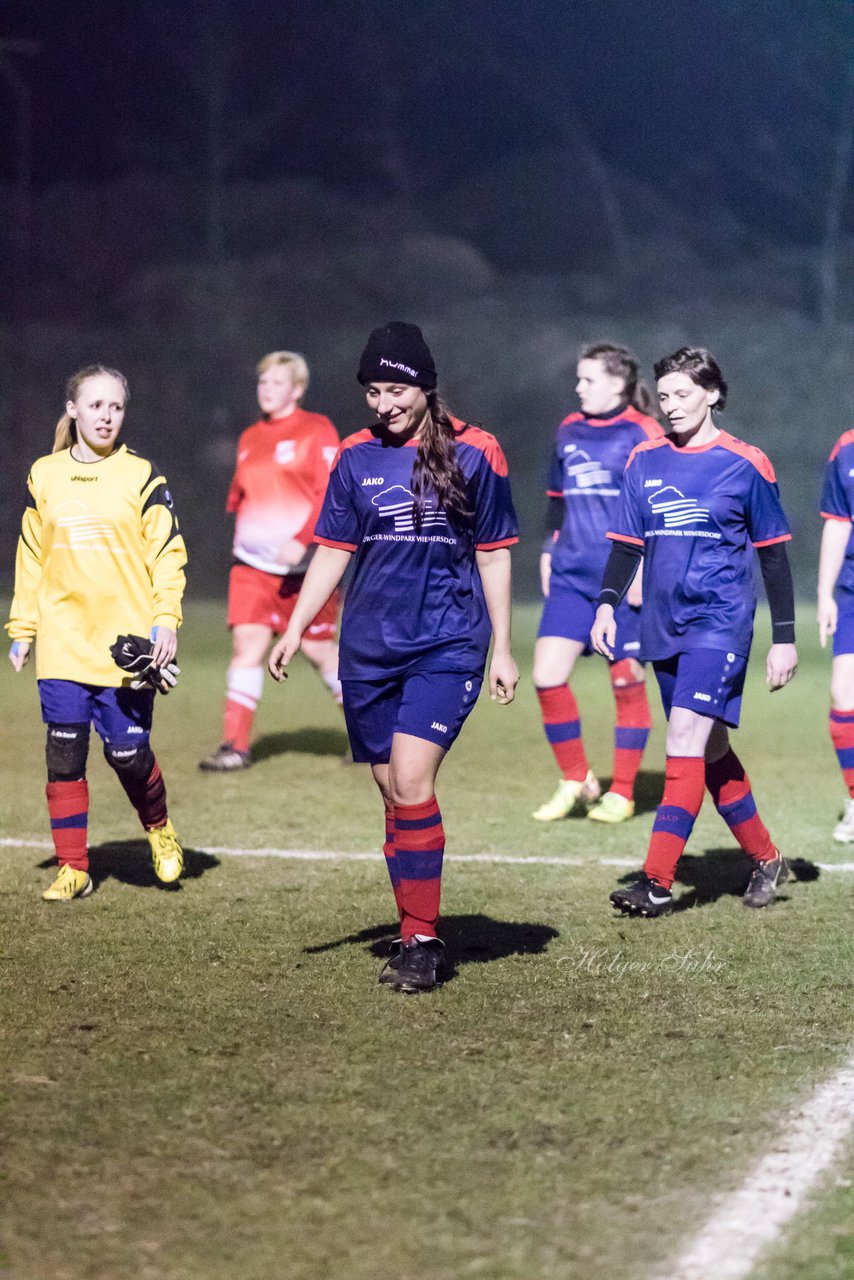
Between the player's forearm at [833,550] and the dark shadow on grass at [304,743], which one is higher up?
the player's forearm at [833,550]

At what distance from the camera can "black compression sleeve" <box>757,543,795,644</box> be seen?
6172 millimetres

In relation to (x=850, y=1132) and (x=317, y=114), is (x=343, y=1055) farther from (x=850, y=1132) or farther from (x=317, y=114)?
(x=317, y=114)

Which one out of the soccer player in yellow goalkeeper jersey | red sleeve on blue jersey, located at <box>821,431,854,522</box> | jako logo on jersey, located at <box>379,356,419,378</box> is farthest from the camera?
red sleeve on blue jersey, located at <box>821,431,854,522</box>

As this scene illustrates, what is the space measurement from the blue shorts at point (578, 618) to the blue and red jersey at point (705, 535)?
1.94 meters

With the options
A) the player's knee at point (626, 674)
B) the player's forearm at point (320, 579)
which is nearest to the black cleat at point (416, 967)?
the player's forearm at point (320, 579)

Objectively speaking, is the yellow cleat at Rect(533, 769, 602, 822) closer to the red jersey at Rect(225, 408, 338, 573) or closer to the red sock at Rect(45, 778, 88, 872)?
the red jersey at Rect(225, 408, 338, 573)

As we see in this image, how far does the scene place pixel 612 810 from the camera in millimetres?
8281

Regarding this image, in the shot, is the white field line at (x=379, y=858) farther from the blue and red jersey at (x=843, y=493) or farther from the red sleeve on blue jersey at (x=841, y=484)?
the red sleeve on blue jersey at (x=841, y=484)

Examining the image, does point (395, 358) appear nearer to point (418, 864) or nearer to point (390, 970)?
point (418, 864)

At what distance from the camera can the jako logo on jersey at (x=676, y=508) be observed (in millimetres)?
6141

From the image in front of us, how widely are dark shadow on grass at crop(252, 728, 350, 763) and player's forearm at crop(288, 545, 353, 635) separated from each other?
5.06 m

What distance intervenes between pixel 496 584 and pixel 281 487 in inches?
195

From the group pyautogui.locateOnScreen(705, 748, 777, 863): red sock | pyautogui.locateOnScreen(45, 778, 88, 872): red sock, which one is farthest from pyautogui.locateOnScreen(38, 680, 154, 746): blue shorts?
pyautogui.locateOnScreen(705, 748, 777, 863): red sock

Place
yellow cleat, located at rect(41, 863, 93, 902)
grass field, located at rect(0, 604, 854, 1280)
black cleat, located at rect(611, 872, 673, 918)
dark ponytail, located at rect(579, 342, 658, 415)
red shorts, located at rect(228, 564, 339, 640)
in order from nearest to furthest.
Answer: grass field, located at rect(0, 604, 854, 1280) < black cleat, located at rect(611, 872, 673, 918) < yellow cleat, located at rect(41, 863, 93, 902) < dark ponytail, located at rect(579, 342, 658, 415) < red shorts, located at rect(228, 564, 339, 640)
